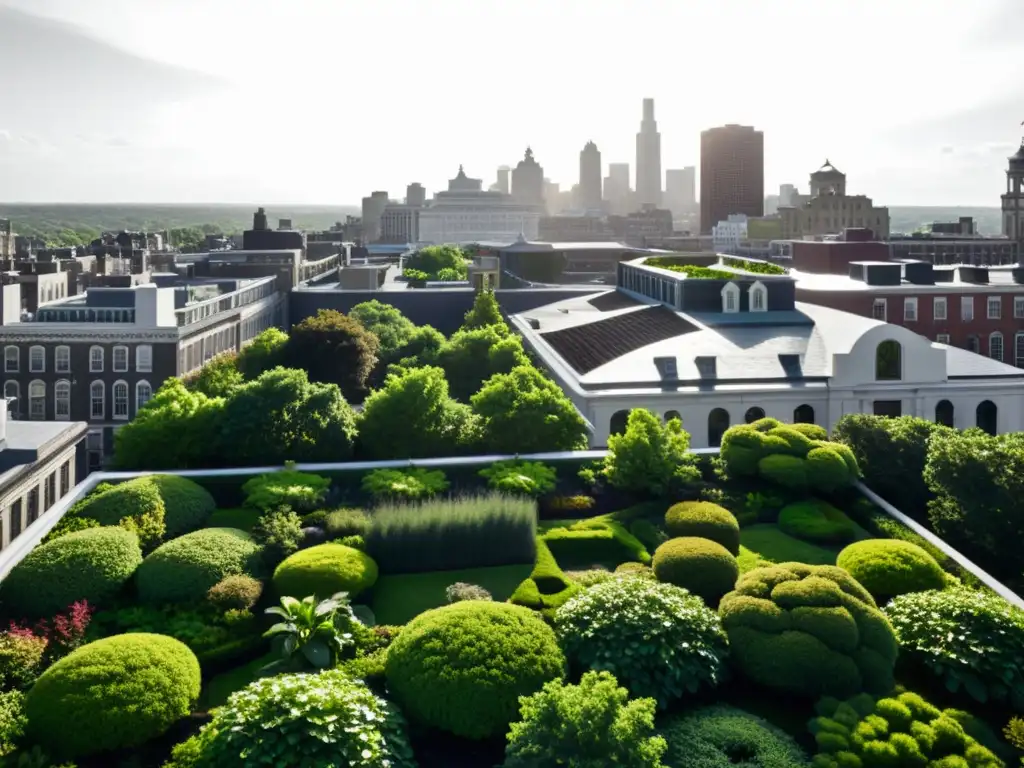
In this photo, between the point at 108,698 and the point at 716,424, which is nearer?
the point at 108,698

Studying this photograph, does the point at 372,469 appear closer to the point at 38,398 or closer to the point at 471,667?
the point at 471,667

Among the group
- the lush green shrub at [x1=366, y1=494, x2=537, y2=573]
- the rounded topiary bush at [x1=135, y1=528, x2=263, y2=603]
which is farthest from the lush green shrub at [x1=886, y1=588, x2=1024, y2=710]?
the rounded topiary bush at [x1=135, y1=528, x2=263, y2=603]

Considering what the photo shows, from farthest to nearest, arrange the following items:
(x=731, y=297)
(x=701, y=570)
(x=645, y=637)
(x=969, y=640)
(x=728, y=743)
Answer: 1. (x=731, y=297)
2. (x=701, y=570)
3. (x=969, y=640)
4. (x=645, y=637)
5. (x=728, y=743)

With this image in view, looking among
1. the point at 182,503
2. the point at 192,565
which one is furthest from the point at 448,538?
the point at 182,503

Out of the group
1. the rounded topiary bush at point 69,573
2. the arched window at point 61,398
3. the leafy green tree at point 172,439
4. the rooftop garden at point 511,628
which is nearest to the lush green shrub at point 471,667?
the rooftop garden at point 511,628

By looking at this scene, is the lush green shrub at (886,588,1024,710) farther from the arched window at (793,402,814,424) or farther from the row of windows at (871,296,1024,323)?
the row of windows at (871,296,1024,323)

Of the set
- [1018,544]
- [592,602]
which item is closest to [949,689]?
[592,602]
